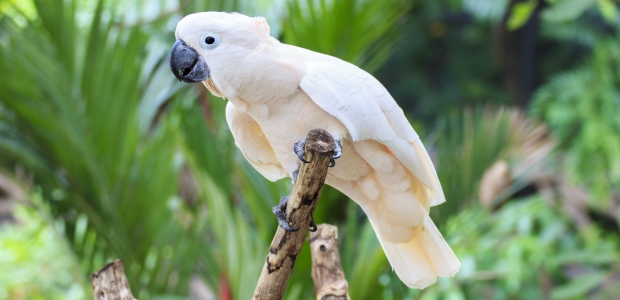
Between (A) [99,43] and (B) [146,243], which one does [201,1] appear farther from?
(B) [146,243]

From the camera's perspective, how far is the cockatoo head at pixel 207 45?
33.3 inches

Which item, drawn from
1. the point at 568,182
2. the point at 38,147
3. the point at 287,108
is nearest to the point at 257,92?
the point at 287,108

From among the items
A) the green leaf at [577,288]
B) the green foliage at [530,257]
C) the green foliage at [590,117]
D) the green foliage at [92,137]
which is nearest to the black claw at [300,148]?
the green foliage at [92,137]

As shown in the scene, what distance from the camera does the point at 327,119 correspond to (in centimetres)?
92

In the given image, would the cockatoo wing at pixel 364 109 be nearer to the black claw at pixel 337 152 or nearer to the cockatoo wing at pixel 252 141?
the black claw at pixel 337 152

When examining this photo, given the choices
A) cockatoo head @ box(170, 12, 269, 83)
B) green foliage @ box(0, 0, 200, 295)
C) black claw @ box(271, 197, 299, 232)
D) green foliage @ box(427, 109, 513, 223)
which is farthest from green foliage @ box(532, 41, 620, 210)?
cockatoo head @ box(170, 12, 269, 83)

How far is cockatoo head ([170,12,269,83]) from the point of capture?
847 mm

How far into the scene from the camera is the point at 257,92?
0.88 meters

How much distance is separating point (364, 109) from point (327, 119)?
6cm

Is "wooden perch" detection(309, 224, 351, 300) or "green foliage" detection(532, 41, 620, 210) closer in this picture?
"wooden perch" detection(309, 224, 351, 300)

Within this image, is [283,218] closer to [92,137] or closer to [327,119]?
[327,119]

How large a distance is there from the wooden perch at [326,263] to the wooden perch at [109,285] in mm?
357

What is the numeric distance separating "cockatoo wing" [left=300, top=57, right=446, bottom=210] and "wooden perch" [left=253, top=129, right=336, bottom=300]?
5 centimetres

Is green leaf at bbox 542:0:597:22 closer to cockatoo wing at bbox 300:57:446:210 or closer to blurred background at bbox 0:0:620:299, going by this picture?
blurred background at bbox 0:0:620:299
